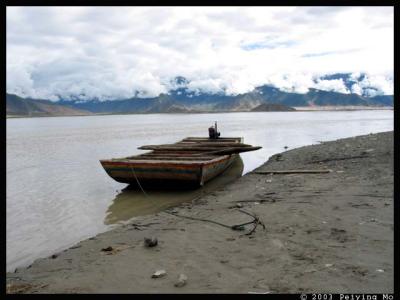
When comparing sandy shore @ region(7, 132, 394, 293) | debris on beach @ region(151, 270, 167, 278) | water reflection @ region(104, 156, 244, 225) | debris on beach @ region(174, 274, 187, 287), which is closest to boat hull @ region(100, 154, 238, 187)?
water reflection @ region(104, 156, 244, 225)

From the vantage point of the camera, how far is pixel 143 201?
1302 centimetres

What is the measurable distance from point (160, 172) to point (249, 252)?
24.4 ft

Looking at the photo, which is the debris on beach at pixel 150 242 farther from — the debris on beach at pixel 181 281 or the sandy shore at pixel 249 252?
the debris on beach at pixel 181 281

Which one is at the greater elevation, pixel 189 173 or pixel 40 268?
pixel 189 173

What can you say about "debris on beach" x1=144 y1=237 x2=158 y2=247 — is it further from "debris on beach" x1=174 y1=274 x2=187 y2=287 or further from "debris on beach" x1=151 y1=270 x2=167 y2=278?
"debris on beach" x1=174 y1=274 x2=187 y2=287

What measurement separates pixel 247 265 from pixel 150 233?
9.52 ft

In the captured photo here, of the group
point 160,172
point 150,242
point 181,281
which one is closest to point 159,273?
point 181,281

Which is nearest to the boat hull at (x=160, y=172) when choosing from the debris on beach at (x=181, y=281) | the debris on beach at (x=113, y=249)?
the debris on beach at (x=113, y=249)

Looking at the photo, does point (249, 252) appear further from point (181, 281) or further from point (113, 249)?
point (113, 249)

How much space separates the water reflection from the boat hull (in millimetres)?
406

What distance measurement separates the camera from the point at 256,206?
9703 mm
